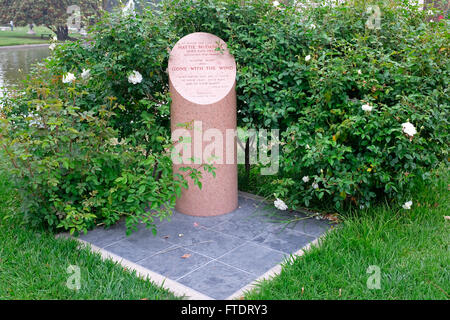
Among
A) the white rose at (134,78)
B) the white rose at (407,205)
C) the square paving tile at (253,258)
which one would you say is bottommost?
the square paving tile at (253,258)

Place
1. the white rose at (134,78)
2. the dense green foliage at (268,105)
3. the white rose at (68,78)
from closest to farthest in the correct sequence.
→ 1. the dense green foliage at (268,105)
2. the white rose at (68,78)
3. the white rose at (134,78)

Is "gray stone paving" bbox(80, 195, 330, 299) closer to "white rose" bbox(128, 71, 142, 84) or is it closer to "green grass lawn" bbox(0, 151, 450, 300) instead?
"green grass lawn" bbox(0, 151, 450, 300)

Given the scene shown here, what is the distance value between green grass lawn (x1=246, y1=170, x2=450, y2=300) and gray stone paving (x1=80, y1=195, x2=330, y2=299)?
242mm

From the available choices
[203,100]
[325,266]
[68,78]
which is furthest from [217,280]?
[68,78]

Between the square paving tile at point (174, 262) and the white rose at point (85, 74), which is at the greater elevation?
the white rose at point (85, 74)

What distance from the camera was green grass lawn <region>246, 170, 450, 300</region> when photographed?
2.85m

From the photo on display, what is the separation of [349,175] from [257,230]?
923 mm

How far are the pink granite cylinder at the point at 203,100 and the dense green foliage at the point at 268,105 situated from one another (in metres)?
0.15

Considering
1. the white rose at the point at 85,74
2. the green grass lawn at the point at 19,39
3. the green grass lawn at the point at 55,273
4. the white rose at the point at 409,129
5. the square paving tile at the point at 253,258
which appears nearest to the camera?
the green grass lawn at the point at 55,273

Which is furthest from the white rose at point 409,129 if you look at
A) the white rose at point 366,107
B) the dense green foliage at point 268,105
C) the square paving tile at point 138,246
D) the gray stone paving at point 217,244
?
the square paving tile at point 138,246

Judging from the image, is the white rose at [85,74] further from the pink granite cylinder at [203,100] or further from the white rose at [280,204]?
the white rose at [280,204]

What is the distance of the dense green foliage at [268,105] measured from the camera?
Answer: 142 inches

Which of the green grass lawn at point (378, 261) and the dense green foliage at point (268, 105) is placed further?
the dense green foliage at point (268, 105)
